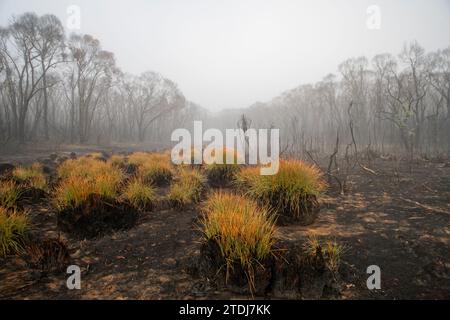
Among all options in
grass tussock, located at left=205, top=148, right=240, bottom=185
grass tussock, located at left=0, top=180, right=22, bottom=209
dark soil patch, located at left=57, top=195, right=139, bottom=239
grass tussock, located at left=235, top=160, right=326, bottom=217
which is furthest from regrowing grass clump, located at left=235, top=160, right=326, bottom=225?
grass tussock, located at left=0, top=180, right=22, bottom=209

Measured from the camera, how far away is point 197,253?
3.92 m

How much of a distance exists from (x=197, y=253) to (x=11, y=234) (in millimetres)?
2682

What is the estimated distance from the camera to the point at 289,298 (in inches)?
113

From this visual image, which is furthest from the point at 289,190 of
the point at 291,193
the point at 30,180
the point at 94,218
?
the point at 30,180

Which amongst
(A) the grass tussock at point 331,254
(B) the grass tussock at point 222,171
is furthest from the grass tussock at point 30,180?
(A) the grass tussock at point 331,254

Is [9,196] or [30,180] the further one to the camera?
[30,180]

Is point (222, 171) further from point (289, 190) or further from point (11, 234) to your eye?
point (11, 234)

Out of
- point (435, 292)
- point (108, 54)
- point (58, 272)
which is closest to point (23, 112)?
Result: point (108, 54)

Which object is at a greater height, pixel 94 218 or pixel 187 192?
pixel 187 192

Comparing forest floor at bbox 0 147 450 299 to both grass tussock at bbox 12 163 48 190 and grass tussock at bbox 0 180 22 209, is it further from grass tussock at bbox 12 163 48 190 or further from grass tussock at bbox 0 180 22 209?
grass tussock at bbox 12 163 48 190

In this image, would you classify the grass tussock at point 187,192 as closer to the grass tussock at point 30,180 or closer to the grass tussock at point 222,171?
the grass tussock at point 222,171

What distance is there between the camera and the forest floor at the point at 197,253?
3.01 meters

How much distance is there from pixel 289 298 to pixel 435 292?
155 cm
